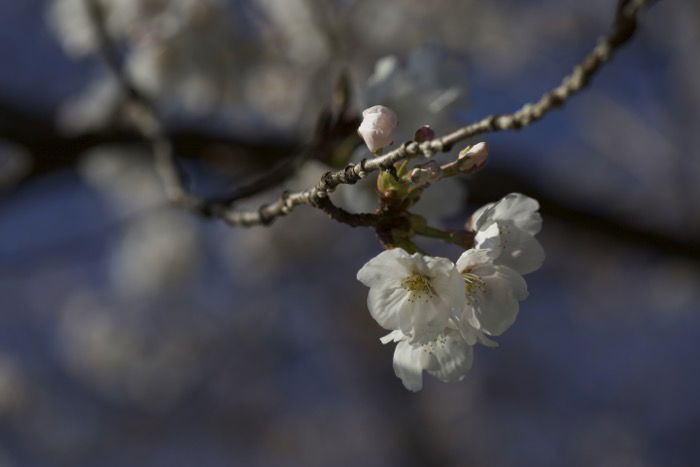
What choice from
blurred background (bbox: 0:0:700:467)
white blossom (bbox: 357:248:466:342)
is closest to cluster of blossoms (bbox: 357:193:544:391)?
white blossom (bbox: 357:248:466:342)

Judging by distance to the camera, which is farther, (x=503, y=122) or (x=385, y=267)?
(x=385, y=267)

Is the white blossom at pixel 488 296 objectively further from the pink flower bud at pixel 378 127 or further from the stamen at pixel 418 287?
the pink flower bud at pixel 378 127

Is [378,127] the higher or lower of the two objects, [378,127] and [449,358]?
the higher

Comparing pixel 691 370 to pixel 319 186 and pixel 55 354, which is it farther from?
pixel 319 186

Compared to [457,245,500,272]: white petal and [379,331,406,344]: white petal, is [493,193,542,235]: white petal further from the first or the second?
[379,331,406,344]: white petal

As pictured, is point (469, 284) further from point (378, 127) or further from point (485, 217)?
point (378, 127)

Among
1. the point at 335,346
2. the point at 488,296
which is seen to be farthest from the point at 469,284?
the point at 335,346
